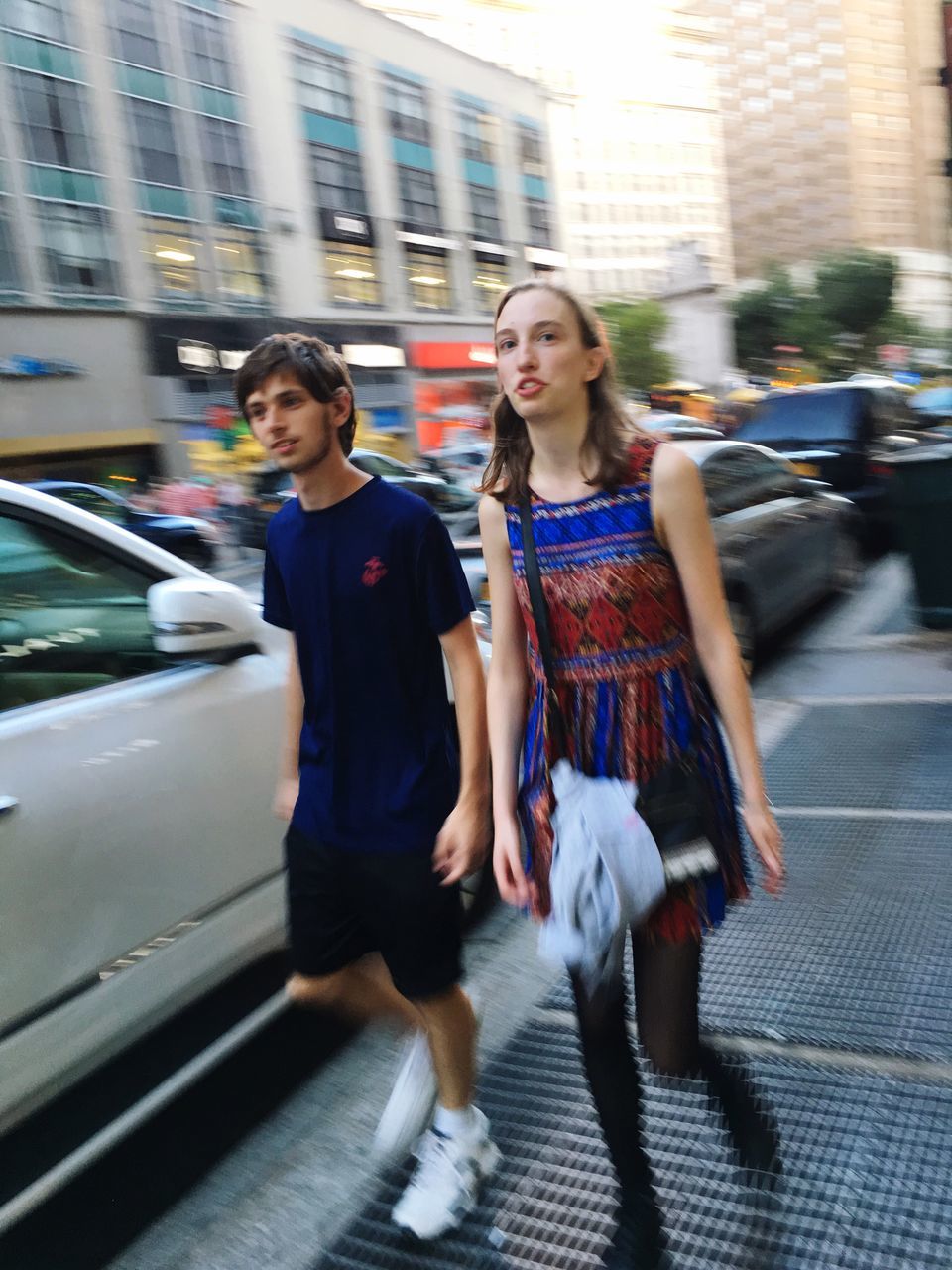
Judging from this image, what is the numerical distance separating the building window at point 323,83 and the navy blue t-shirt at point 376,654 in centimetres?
3832

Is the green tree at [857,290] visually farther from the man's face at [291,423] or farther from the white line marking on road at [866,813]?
the man's face at [291,423]

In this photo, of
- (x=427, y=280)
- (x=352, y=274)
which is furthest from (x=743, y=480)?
(x=427, y=280)

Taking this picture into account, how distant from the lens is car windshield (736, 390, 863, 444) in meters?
10.4

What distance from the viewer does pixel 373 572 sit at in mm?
2102

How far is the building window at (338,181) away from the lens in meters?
36.4

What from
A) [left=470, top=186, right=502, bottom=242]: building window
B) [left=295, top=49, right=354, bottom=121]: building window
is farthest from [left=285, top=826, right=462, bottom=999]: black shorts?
[left=470, top=186, right=502, bottom=242]: building window

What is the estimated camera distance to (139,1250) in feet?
7.73

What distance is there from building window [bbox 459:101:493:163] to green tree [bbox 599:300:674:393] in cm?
906

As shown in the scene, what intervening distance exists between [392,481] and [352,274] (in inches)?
1146

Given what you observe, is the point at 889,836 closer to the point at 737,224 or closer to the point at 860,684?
the point at 860,684

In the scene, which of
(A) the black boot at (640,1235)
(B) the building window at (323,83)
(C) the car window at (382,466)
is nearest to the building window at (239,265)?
(B) the building window at (323,83)

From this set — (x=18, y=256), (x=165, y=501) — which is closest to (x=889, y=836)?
(x=165, y=501)

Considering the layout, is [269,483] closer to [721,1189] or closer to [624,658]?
[721,1189]

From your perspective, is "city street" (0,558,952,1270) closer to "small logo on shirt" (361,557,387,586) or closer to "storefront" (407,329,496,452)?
"small logo on shirt" (361,557,387,586)
